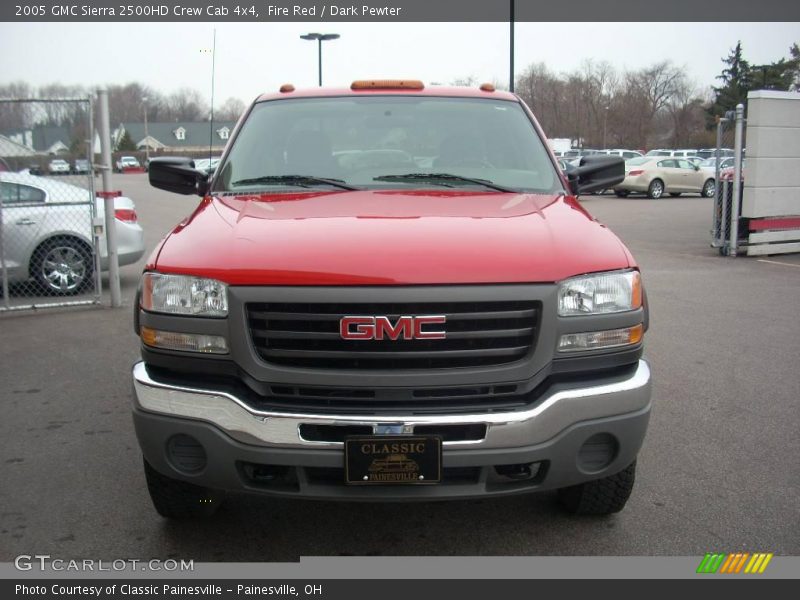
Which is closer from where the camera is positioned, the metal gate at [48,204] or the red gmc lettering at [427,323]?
the red gmc lettering at [427,323]

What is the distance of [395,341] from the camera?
117 inches

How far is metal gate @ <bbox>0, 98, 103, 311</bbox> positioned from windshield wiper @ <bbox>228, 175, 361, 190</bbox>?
534 cm

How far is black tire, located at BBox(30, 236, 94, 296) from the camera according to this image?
31.5ft

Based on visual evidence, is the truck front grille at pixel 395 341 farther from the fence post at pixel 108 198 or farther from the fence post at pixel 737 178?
the fence post at pixel 737 178

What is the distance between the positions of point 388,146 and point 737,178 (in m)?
10.1

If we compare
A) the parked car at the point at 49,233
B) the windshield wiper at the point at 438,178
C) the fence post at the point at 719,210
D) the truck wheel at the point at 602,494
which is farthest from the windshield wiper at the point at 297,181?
the fence post at the point at 719,210

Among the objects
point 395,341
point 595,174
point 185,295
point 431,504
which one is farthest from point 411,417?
point 595,174

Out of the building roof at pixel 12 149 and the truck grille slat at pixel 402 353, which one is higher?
the building roof at pixel 12 149

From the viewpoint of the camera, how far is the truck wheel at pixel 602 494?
140 inches

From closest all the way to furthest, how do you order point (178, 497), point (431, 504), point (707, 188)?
point (178, 497), point (431, 504), point (707, 188)

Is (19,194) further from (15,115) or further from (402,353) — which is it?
(402,353)

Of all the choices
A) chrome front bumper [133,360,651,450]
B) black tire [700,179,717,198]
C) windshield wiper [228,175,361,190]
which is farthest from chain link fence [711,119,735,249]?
black tire [700,179,717,198]

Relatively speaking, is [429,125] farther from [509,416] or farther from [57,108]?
[57,108]

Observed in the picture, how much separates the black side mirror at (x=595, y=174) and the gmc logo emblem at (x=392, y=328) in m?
2.17
